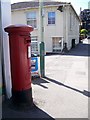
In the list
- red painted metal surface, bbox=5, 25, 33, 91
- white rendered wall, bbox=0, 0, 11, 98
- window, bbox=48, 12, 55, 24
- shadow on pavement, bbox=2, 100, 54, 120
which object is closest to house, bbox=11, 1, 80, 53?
window, bbox=48, 12, 55, 24

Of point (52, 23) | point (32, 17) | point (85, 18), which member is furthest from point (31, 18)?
point (85, 18)

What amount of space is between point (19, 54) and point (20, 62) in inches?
7.9

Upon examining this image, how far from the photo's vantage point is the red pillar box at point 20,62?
5602 millimetres

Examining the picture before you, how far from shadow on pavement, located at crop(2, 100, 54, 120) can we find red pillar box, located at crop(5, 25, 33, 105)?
27 centimetres

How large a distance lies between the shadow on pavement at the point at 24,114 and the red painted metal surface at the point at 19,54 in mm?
533

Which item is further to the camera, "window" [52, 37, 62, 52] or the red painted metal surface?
"window" [52, 37, 62, 52]

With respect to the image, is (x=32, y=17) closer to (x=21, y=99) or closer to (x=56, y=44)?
(x=56, y=44)

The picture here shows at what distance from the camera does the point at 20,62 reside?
568cm

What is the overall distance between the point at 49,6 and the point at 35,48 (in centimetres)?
410

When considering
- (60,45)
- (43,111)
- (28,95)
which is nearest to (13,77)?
(28,95)

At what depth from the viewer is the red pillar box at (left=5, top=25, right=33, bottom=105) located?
560 centimetres

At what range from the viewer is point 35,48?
21.8 m

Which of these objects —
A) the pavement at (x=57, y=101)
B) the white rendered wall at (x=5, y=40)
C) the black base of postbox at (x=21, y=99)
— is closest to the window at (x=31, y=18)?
the pavement at (x=57, y=101)

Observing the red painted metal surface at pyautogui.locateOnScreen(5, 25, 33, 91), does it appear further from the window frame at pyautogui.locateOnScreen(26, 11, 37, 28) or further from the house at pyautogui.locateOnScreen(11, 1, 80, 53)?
the window frame at pyautogui.locateOnScreen(26, 11, 37, 28)
